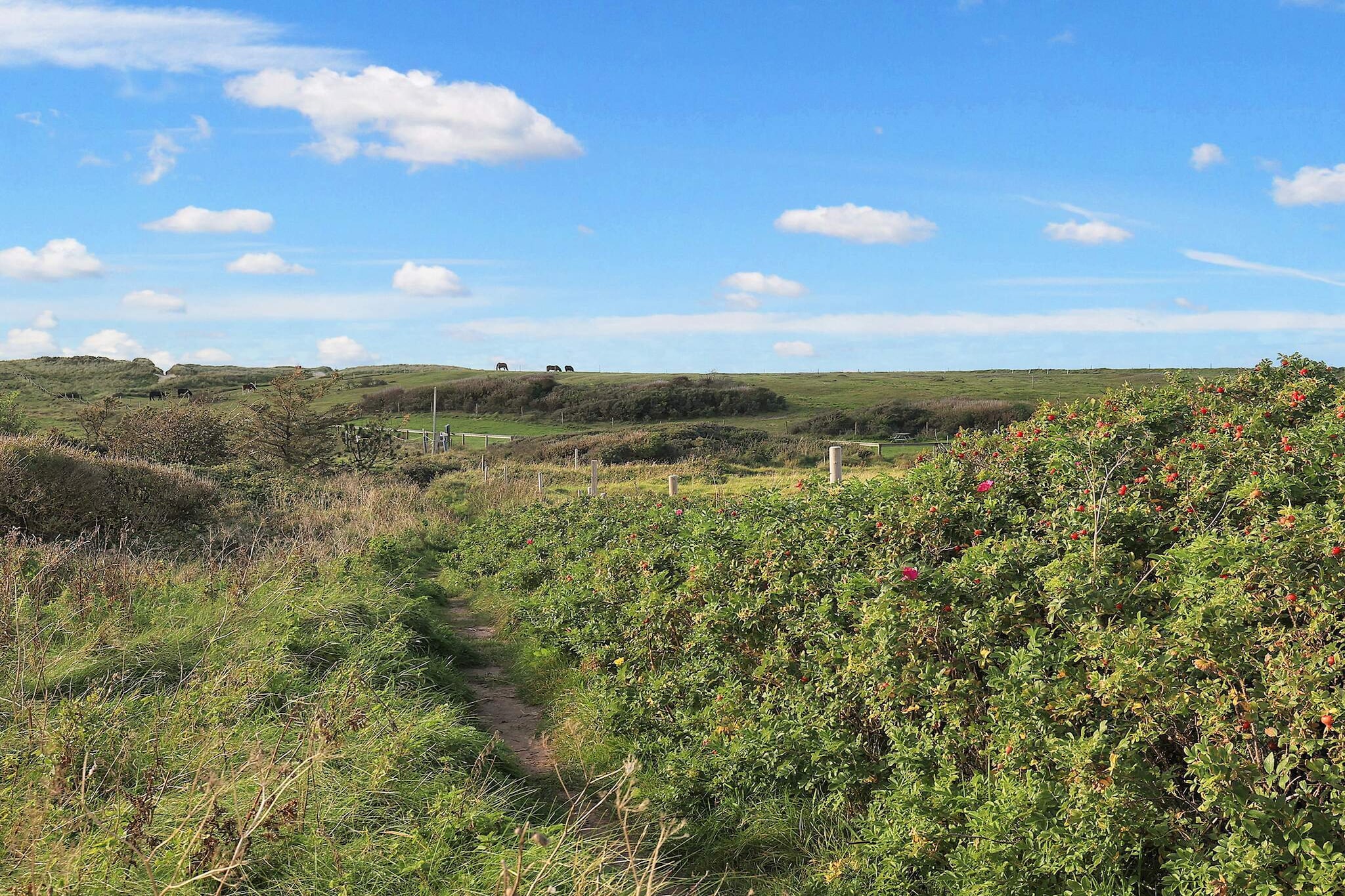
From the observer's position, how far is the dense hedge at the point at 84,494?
13.2m

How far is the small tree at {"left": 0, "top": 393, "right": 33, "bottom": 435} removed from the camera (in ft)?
88.6

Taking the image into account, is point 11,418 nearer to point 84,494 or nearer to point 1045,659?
point 84,494

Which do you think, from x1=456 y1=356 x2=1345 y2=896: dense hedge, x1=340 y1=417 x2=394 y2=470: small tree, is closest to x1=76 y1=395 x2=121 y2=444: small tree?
x1=340 y1=417 x2=394 y2=470: small tree

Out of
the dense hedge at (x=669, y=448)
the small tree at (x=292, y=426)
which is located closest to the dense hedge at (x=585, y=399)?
the dense hedge at (x=669, y=448)

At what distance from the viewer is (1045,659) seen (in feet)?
13.6

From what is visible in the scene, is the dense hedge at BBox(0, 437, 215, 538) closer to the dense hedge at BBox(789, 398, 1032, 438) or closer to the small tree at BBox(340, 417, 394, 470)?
the small tree at BBox(340, 417, 394, 470)

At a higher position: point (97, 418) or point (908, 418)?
point (908, 418)

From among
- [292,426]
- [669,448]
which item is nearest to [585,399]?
[669,448]

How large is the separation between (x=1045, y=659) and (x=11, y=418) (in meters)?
31.4

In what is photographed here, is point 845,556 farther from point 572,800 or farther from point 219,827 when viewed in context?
point 219,827

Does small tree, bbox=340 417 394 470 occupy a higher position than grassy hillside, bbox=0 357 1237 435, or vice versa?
grassy hillside, bbox=0 357 1237 435

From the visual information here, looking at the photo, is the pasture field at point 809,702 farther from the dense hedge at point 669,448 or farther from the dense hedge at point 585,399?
the dense hedge at point 585,399

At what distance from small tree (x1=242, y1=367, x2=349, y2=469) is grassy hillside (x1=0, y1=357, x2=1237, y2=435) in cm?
1772

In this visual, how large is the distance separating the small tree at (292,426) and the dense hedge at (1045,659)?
74.8 ft
